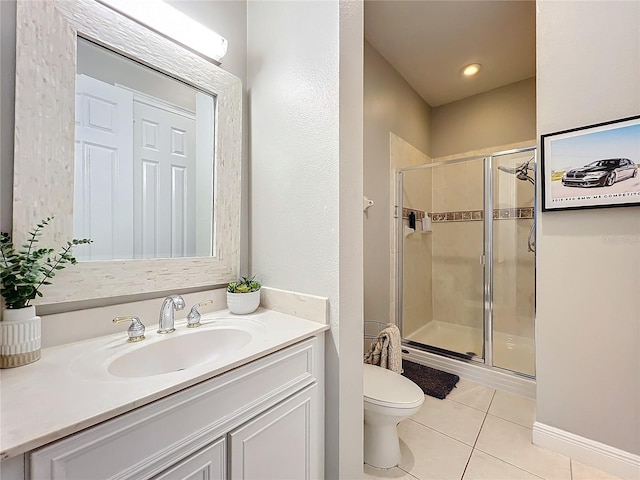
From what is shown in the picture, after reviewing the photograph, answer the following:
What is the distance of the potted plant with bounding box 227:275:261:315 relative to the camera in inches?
48.5

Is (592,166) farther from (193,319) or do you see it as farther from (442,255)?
(193,319)

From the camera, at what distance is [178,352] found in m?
1.02

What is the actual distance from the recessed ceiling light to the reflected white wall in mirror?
2379 mm

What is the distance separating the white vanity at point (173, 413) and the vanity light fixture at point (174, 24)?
1.17 meters

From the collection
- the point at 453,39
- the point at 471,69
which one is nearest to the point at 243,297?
the point at 453,39

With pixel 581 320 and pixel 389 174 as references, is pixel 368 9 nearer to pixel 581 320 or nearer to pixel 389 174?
pixel 389 174

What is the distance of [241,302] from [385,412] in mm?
820

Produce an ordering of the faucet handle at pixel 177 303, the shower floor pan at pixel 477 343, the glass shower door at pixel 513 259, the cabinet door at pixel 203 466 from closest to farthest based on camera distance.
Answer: the cabinet door at pixel 203 466 → the faucet handle at pixel 177 303 → the shower floor pan at pixel 477 343 → the glass shower door at pixel 513 259

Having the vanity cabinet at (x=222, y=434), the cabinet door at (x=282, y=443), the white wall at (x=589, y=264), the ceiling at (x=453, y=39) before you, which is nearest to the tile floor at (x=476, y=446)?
the white wall at (x=589, y=264)

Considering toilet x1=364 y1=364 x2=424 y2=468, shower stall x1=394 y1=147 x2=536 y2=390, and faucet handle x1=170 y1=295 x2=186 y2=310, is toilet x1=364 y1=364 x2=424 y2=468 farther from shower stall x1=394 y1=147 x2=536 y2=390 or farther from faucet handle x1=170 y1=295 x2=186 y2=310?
shower stall x1=394 y1=147 x2=536 y2=390

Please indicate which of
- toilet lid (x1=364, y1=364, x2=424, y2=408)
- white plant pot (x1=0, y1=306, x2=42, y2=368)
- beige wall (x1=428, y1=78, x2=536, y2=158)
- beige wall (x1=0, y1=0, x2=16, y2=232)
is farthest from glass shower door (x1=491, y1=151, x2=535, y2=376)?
beige wall (x1=0, y1=0, x2=16, y2=232)

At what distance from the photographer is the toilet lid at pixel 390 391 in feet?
4.22

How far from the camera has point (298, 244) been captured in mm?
1227

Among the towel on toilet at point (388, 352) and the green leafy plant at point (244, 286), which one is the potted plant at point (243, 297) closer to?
the green leafy plant at point (244, 286)
